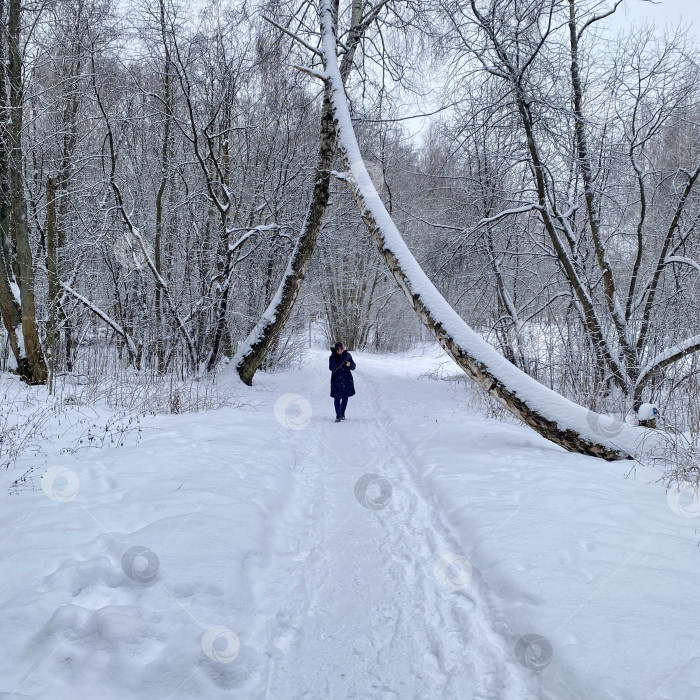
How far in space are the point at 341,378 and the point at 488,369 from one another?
3530 millimetres

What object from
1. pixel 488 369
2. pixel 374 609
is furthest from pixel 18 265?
pixel 374 609

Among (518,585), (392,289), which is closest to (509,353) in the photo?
(518,585)

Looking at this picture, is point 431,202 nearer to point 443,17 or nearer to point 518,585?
point 443,17

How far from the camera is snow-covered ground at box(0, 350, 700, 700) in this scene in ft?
6.45

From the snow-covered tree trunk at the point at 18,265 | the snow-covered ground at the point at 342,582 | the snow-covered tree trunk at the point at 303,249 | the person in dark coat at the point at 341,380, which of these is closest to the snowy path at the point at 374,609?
the snow-covered ground at the point at 342,582

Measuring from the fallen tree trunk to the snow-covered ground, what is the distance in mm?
375

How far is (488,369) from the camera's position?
17.7 ft

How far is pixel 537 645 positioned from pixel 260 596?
1.58 metres

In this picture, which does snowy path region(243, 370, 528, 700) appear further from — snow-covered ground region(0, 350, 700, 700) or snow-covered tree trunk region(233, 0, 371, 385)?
snow-covered tree trunk region(233, 0, 371, 385)

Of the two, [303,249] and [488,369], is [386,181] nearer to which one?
[303,249]

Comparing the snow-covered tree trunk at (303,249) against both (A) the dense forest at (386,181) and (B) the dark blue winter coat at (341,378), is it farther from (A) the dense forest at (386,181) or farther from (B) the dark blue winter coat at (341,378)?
(B) the dark blue winter coat at (341,378)

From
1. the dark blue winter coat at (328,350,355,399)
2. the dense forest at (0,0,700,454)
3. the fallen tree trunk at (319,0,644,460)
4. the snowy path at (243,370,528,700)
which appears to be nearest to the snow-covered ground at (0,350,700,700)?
the snowy path at (243,370,528,700)

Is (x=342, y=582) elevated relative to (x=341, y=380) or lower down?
lower down

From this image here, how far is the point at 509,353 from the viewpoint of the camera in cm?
915
